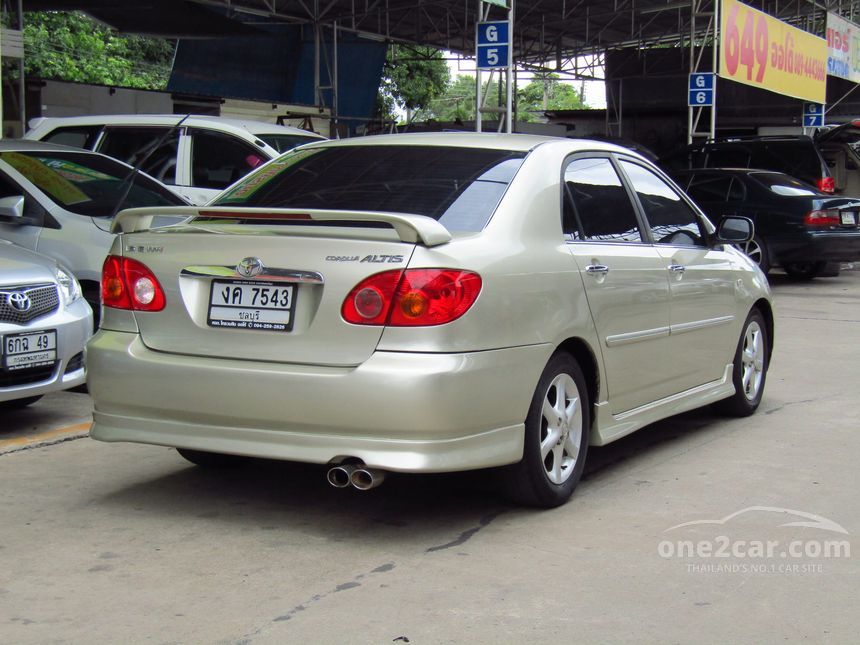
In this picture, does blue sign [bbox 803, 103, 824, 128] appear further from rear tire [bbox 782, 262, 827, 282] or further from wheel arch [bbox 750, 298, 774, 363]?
wheel arch [bbox 750, 298, 774, 363]

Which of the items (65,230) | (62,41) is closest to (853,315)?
(65,230)

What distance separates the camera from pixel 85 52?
41562 mm

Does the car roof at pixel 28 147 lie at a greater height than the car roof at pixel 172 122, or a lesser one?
lesser

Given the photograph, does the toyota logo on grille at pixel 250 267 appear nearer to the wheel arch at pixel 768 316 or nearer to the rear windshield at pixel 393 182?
the rear windshield at pixel 393 182

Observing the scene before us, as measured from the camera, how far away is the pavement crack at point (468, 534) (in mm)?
4168

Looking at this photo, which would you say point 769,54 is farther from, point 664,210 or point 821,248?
point 664,210

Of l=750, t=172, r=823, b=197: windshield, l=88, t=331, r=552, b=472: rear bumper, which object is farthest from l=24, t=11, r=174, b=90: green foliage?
l=88, t=331, r=552, b=472: rear bumper

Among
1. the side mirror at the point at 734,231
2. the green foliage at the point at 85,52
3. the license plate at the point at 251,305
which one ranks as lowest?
the license plate at the point at 251,305

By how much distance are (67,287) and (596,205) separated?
3000 millimetres

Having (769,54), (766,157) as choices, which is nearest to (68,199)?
(766,157)

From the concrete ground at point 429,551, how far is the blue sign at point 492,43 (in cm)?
825

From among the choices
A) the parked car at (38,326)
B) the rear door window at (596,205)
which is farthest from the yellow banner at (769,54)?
the parked car at (38,326)

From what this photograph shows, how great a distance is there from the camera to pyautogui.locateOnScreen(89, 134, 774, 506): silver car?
399cm

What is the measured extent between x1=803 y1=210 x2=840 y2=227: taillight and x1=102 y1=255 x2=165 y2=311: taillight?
1189cm
